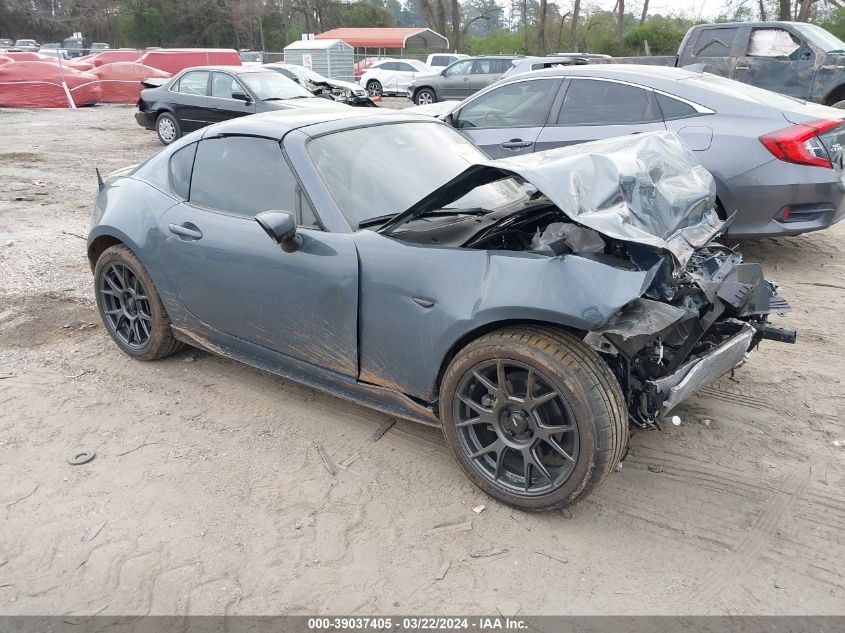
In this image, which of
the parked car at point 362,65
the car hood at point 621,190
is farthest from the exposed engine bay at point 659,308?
the parked car at point 362,65

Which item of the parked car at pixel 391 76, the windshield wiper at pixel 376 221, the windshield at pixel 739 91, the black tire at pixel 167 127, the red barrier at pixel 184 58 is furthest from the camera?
the parked car at pixel 391 76

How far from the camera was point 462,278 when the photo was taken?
288 centimetres

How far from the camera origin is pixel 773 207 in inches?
210

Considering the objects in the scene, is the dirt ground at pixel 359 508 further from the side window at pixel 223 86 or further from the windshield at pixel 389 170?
the side window at pixel 223 86

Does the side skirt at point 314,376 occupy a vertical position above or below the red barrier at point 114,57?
below

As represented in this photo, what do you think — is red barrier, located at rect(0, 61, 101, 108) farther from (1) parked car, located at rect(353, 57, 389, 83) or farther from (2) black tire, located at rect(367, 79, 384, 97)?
(1) parked car, located at rect(353, 57, 389, 83)

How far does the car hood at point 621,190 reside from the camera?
2775 millimetres

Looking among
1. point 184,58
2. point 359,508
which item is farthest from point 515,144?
point 184,58

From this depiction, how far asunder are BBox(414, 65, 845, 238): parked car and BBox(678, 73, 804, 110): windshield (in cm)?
1

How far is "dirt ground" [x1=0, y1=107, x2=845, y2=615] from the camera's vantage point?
2.54 meters

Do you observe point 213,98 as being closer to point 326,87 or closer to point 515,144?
point 326,87

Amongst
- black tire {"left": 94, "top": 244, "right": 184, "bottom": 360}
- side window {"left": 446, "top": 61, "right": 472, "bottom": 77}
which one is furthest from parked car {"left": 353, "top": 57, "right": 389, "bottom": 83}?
black tire {"left": 94, "top": 244, "right": 184, "bottom": 360}

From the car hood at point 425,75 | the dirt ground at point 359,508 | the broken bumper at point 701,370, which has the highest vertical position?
the car hood at point 425,75

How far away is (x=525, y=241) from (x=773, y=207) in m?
3.08
